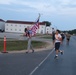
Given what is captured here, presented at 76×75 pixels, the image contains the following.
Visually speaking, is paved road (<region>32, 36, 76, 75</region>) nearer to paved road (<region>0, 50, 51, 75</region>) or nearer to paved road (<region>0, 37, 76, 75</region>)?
paved road (<region>0, 37, 76, 75</region>)

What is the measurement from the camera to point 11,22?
17312 centimetres

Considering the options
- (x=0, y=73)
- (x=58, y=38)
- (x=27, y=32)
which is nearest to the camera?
(x=0, y=73)

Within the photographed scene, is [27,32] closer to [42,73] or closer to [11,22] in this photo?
[42,73]

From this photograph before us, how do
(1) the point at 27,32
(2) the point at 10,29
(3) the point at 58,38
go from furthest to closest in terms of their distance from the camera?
(2) the point at 10,29 < (1) the point at 27,32 < (3) the point at 58,38

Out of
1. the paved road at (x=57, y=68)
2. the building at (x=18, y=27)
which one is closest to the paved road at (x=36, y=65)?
the paved road at (x=57, y=68)

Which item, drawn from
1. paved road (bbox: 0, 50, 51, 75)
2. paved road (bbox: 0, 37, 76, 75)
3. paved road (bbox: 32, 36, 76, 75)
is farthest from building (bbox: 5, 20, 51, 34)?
paved road (bbox: 32, 36, 76, 75)

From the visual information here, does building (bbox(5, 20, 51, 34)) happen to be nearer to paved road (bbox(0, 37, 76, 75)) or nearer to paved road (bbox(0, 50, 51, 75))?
paved road (bbox(0, 50, 51, 75))

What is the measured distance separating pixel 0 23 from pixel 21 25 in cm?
1321

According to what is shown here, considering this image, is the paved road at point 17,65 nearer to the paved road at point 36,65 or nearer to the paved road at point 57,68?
the paved road at point 36,65

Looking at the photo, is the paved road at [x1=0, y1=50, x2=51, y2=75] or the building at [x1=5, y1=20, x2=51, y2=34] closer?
the paved road at [x1=0, y1=50, x2=51, y2=75]

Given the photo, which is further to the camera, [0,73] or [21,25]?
[21,25]

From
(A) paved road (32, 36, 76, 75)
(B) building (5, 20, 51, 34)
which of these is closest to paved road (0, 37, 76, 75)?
(A) paved road (32, 36, 76, 75)

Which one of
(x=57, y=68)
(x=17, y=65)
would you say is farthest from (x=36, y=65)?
(x=57, y=68)

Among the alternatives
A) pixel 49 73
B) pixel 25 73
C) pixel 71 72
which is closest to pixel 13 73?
pixel 25 73
